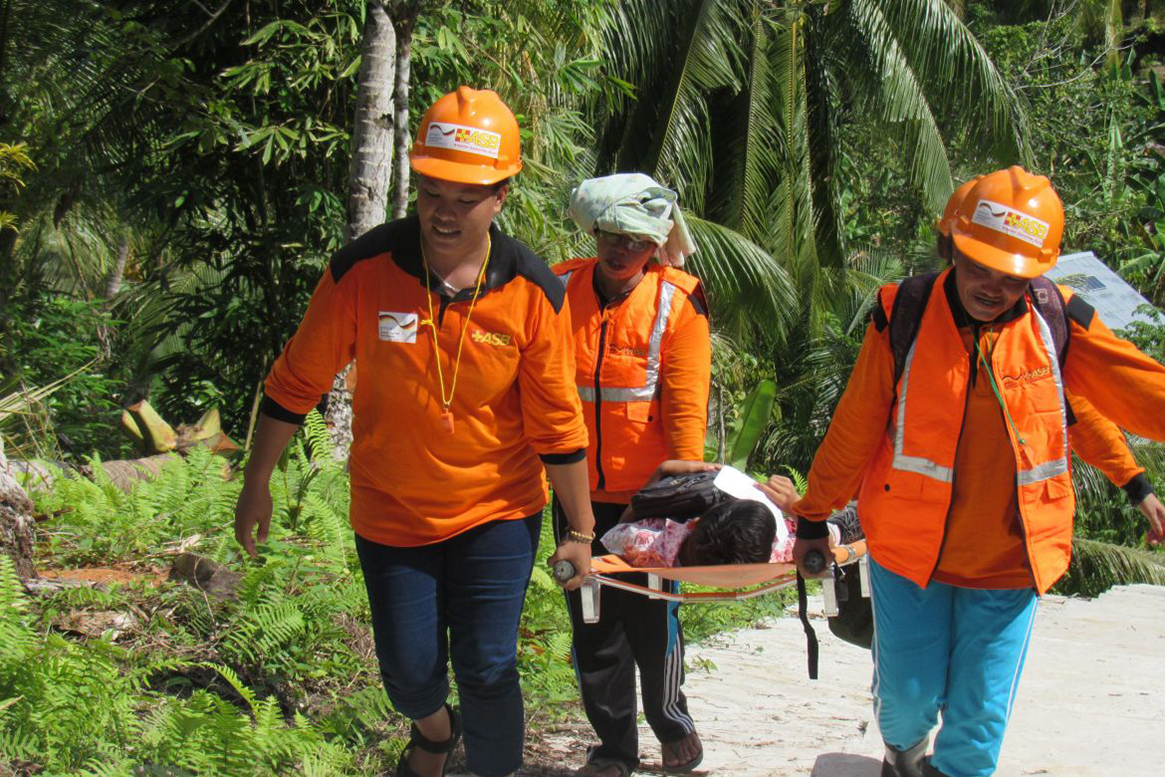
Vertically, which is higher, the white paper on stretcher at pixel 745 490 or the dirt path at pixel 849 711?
the white paper on stretcher at pixel 745 490

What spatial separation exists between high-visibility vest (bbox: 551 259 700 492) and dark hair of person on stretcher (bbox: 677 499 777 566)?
0.37 metres

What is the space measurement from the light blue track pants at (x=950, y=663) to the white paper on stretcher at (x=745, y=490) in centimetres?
57

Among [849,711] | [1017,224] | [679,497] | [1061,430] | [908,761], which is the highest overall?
[1017,224]

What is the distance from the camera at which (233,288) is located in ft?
35.4

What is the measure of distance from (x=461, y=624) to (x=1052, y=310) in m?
1.98

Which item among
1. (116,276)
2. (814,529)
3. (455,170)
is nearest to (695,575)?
(814,529)

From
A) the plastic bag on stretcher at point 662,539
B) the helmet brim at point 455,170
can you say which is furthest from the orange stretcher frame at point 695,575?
the helmet brim at point 455,170

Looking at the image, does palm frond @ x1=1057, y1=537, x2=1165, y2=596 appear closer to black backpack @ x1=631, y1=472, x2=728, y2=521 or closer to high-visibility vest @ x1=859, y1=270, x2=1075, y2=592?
black backpack @ x1=631, y1=472, x2=728, y2=521

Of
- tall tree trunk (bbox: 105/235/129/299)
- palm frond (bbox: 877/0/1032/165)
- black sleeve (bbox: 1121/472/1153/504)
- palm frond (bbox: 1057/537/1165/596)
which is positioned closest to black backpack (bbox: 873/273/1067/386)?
black sleeve (bbox: 1121/472/1153/504)

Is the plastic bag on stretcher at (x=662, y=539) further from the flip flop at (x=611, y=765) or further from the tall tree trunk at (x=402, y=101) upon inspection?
the tall tree trunk at (x=402, y=101)

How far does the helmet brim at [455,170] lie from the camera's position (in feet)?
11.2

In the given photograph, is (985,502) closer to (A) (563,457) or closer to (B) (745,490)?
(B) (745,490)

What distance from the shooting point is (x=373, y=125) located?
7582 mm

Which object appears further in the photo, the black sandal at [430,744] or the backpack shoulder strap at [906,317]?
the black sandal at [430,744]
